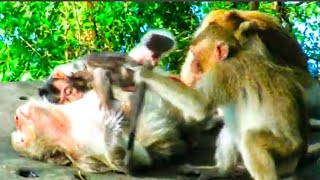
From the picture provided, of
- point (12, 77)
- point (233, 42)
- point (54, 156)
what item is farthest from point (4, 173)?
point (12, 77)

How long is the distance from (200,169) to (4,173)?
105cm

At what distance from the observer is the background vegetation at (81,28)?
9000 millimetres

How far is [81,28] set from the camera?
925 centimetres

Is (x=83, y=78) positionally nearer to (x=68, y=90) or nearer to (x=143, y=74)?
(x=68, y=90)

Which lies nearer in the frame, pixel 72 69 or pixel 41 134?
pixel 41 134

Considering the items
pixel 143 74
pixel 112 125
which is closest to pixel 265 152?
pixel 143 74

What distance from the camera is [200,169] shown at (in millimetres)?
4969

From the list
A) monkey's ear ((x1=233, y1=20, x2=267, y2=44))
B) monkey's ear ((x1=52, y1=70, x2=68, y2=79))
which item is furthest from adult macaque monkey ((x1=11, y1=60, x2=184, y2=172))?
monkey's ear ((x1=233, y1=20, x2=267, y2=44))

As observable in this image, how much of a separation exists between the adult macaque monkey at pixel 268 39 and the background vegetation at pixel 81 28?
3429mm

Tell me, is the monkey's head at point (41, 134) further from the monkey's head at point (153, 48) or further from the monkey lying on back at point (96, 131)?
the monkey's head at point (153, 48)

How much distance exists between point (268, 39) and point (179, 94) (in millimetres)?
841

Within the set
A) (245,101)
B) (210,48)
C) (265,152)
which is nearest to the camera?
(265,152)

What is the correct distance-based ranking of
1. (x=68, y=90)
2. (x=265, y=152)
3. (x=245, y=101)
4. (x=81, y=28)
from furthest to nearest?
(x=81, y=28) → (x=68, y=90) → (x=245, y=101) → (x=265, y=152)

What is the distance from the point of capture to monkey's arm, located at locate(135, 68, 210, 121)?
4602 millimetres
